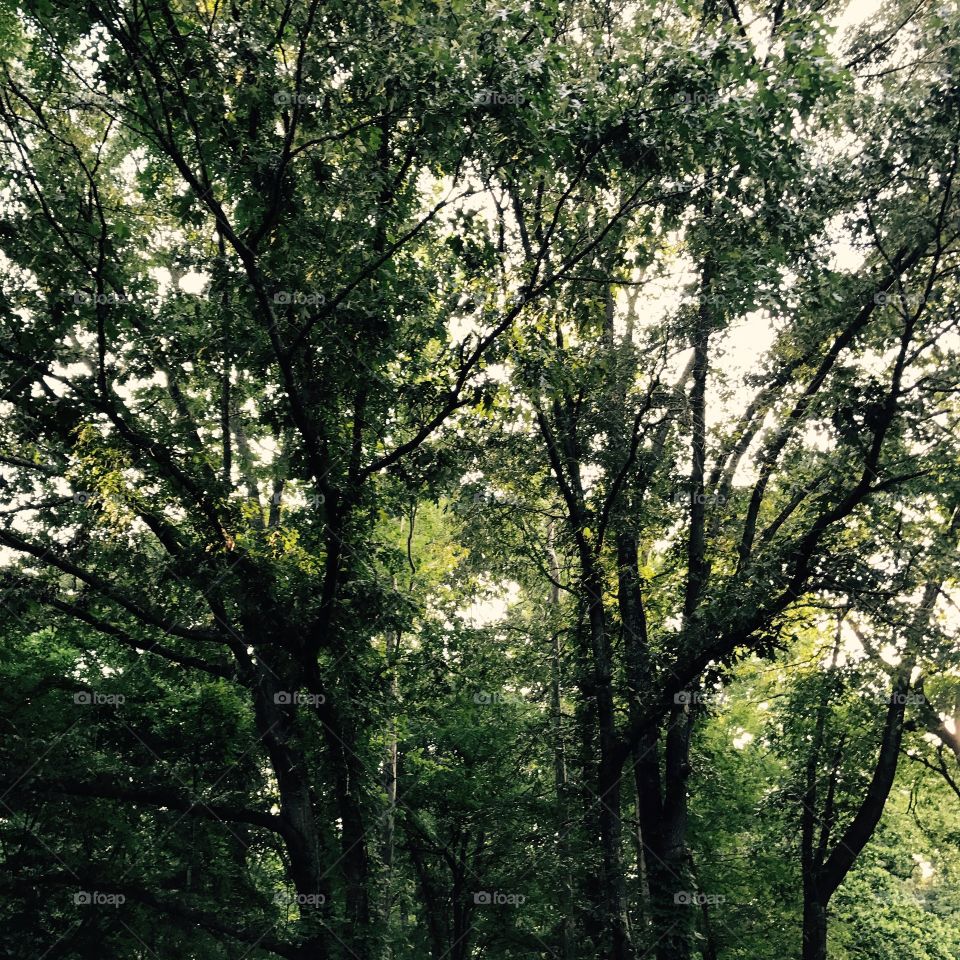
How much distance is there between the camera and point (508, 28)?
5.93m

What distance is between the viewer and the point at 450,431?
31.6 feet

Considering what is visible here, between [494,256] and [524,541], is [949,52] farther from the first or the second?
[524,541]

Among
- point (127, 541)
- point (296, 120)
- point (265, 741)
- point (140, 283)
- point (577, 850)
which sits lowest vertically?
point (577, 850)

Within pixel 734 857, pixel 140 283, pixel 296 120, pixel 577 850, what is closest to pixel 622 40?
pixel 296 120

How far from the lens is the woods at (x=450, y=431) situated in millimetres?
6047

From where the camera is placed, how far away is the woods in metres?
6.05

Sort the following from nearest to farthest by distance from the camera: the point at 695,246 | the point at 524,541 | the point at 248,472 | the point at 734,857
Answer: the point at 695,246 → the point at 248,472 → the point at 524,541 → the point at 734,857

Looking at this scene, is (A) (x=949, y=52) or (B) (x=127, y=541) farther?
(B) (x=127, y=541)

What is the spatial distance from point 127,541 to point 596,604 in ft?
20.5

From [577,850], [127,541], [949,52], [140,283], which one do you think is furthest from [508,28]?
[577,850]

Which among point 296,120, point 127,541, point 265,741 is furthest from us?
point 265,741

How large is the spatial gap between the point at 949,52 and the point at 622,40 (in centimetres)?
296

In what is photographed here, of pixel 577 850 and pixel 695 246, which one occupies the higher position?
pixel 695 246

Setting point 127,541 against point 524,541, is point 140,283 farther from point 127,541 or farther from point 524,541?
point 524,541
